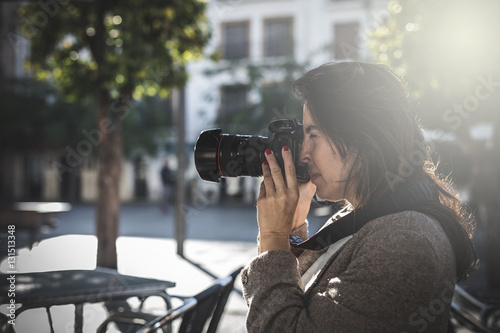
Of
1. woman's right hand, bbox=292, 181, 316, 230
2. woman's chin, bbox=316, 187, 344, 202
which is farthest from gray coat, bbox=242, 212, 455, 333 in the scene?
woman's right hand, bbox=292, 181, 316, 230

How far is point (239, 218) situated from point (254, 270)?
12416 mm

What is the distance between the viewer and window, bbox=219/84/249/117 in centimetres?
1788

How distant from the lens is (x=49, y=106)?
20922mm

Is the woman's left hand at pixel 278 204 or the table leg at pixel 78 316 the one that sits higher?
the woman's left hand at pixel 278 204

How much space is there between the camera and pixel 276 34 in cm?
2073

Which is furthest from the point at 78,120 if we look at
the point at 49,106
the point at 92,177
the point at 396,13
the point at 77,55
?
the point at 396,13

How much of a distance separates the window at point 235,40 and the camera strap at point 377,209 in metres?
20.7

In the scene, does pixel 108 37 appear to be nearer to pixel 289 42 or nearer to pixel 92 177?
pixel 289 42

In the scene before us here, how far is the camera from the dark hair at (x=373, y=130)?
1.07 m

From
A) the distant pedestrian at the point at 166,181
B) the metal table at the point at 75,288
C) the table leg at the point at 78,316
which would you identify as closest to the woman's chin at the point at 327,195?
the metal table at the point at 75,288

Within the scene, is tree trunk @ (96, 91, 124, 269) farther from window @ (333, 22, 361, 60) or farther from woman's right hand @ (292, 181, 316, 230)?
window @ (333, 22, 361, 60)

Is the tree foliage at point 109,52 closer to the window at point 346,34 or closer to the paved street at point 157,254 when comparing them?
the paved street at point 157,254

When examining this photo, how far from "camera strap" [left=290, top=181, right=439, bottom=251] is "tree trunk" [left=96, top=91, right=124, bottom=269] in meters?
4.33

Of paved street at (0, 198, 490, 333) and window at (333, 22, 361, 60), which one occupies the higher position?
window at (333, 22, 361, 60)
